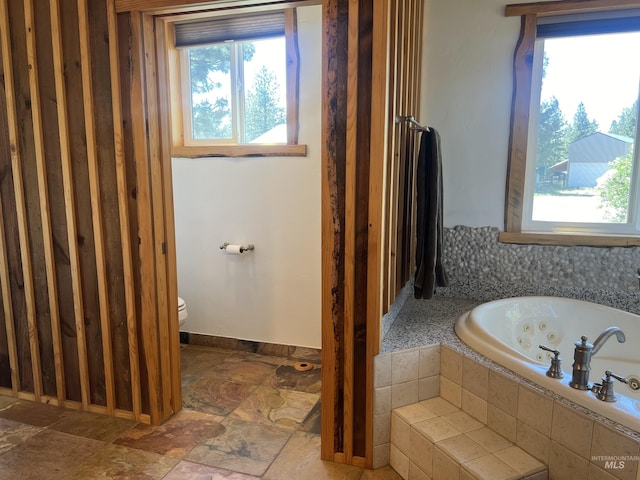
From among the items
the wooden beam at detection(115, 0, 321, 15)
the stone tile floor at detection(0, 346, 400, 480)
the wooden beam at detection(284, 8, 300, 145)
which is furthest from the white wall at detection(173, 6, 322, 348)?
the wooden beam at detection(115, 0, 321, 15)

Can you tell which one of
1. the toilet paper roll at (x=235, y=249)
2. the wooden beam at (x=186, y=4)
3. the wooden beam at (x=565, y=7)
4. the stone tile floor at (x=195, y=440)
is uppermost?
the wooden beam at (x=565, y=7)

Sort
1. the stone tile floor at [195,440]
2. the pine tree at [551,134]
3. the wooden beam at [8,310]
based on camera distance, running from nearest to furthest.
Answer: the stone tile floor at [195,440] → the wooden beam at [8,310] → the pine tree at [551,134]

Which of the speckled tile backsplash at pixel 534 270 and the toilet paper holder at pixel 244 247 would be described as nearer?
the speckled tile backsplash at pixel 534 270

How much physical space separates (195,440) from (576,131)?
270 cm

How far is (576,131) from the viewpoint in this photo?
2600 mm

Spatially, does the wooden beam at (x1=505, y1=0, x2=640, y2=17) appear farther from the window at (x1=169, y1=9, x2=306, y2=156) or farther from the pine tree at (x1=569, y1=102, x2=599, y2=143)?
the window at (x1=169, y1=9, x2=306, y2=156)

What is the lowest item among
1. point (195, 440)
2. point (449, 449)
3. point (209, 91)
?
point (195, 440)

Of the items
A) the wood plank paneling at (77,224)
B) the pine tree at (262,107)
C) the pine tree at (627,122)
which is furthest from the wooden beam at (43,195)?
the pine tree at (627,122)

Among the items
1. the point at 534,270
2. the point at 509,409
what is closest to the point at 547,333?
the point at 534,270

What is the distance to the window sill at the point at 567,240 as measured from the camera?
254cm

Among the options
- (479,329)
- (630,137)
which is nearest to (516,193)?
(630,137)

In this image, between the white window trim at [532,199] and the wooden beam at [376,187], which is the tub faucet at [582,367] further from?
the white window trim at [532,199]

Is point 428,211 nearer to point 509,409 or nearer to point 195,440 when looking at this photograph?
point 509,409

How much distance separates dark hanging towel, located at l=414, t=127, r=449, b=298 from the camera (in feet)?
7.84
